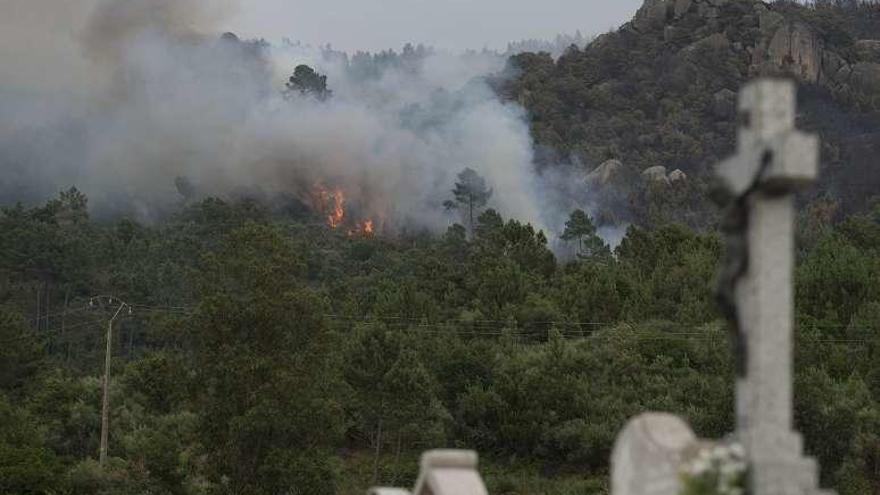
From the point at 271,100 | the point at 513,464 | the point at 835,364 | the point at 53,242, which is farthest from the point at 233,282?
the point at 271,100

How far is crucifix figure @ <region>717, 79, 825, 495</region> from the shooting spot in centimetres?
627

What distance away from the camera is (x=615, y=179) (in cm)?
11612

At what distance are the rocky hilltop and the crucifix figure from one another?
104m

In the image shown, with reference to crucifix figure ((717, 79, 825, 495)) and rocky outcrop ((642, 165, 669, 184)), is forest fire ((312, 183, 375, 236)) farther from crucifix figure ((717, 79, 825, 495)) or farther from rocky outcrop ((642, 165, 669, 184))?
crucifix figure ((717, 79, 825, 495))

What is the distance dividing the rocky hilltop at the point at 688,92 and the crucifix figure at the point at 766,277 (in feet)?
341

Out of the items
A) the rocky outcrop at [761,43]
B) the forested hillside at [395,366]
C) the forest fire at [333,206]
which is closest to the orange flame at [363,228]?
the forest fire at [333,206]

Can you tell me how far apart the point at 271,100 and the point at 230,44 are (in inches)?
846

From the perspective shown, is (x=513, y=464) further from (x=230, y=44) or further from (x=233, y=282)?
(x=230, y=44)

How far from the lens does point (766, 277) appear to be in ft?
21.3

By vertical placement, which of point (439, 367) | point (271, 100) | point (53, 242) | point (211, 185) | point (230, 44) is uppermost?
point (230, 44)

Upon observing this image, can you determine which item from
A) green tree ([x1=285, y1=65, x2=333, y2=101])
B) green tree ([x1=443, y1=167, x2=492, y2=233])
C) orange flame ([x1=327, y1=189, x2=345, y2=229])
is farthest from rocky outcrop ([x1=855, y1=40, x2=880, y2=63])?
orange flame ([x1=327, y1=189, x2=345, y2=229])

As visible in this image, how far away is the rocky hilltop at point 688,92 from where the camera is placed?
4579 inches

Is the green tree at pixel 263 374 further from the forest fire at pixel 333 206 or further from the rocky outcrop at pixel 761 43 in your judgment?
the rocky outcrop at pixel 761 43

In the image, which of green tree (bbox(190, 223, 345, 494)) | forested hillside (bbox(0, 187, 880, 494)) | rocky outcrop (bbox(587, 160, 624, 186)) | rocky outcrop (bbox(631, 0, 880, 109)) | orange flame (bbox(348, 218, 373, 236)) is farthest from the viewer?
rocky outcrop (bbox(631, 0, 880, 109))
